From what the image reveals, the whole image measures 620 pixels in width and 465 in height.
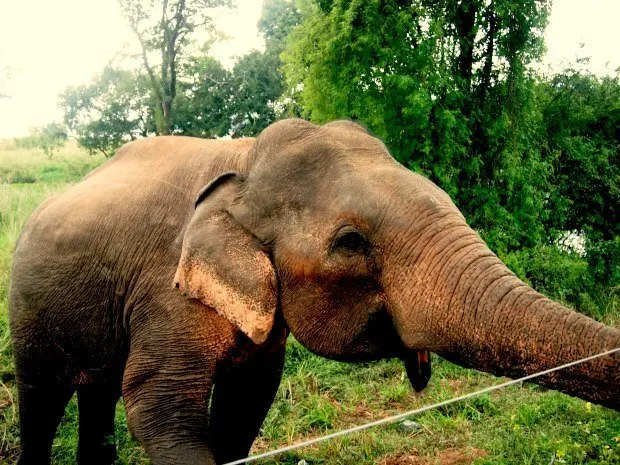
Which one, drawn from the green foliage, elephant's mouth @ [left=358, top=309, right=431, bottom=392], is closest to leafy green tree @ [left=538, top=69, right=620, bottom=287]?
elephant's mouth @ [left=358, top=309, right=431, bottom=392]

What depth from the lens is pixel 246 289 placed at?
259 centimetres

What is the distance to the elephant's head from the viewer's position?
2027 mm

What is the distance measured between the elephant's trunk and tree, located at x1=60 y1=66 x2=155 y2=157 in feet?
102

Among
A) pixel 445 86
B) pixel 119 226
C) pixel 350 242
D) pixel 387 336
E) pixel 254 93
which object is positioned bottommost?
pixel 387 336

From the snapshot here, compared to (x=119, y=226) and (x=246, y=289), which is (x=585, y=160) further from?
(x=246, y=289)

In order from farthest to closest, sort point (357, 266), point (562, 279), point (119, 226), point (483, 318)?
point (562, 279)
point (119, 226)
point (357, 266)
point (483, 318)

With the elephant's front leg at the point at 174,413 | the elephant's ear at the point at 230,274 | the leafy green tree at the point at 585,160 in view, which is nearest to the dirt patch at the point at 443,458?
the elephant's front leg at the point at 174,413

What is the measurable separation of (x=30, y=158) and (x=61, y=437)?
2793 centimetres

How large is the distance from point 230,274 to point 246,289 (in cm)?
9

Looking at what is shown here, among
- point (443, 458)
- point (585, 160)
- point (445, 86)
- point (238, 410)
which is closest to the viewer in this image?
point (238, 410)

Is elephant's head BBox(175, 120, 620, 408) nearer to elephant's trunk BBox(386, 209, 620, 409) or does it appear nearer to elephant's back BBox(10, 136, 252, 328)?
elephant's trunk BBox(386, 209, 620, 409)

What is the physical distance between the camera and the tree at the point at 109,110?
31578 mm

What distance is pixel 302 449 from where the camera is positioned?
4988mm

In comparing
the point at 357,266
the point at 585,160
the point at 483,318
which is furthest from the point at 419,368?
the point at 585,160
